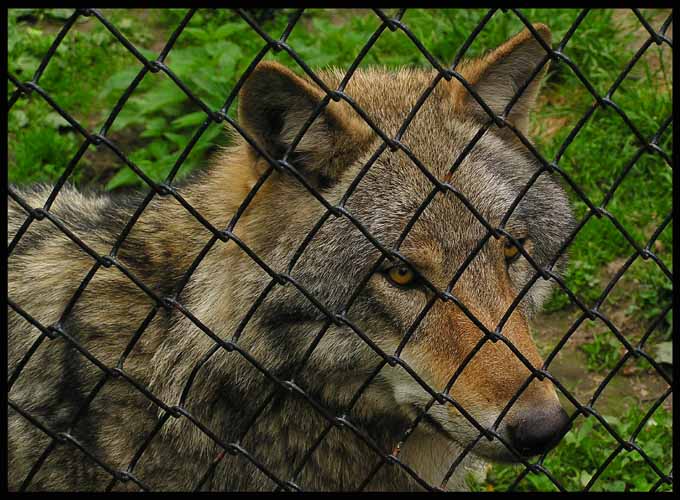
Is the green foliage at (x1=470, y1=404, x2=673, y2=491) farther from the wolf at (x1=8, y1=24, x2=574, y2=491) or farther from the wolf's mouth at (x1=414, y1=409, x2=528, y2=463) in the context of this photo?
the wolf's mouth at (x1=414, y1=409, x2=528, y2=463)

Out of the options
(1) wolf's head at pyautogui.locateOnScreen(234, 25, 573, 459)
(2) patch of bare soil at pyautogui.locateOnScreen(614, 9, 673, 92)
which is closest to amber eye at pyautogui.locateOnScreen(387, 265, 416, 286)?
(1) wolf's head at pyautogui.locateOnScreen(234, 25, 573, 459)

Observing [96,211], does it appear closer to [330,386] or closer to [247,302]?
[247,302]

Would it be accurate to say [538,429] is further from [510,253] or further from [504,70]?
[504,70]

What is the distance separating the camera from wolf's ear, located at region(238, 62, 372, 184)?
2.79 metres

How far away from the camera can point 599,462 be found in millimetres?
4621

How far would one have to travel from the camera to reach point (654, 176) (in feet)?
20.4

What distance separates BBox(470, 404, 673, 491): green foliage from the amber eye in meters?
1.72

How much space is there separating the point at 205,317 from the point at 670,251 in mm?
3599

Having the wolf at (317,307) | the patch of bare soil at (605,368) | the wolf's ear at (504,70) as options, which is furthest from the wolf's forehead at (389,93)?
the patch of bare soil at (605,368)

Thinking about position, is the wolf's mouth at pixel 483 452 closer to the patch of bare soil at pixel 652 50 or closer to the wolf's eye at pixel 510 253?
the wolf's eye at pixel 510 253

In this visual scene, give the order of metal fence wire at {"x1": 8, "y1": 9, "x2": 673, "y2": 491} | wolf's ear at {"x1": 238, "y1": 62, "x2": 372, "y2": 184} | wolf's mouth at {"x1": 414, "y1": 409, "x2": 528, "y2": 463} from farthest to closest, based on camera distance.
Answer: wolf's mouth at {"x1": 414, "y1": 409, "x2": 528, "y2": 463}, wolf's ear at {"x1": 238, "y1": 62, "x2": 372, "y2": 184}, metal fence wire at {"x1": 8, "y1": 9, "x2": 673, "y2": 491}

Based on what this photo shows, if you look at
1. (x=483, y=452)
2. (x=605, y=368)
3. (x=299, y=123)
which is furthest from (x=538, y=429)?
(x=605, y=368)

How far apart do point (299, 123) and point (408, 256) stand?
57 cm

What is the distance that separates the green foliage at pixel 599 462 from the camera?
4.45 m
